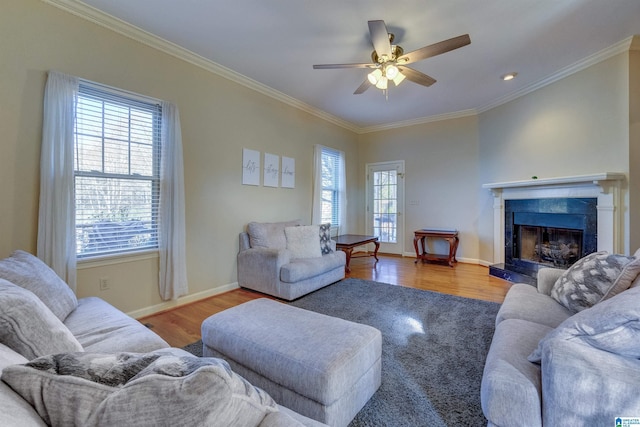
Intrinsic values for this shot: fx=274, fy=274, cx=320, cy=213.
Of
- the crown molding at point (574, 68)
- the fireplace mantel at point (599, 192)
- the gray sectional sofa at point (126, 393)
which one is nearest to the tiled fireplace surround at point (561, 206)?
the fireplace mantel at point (599, 192)

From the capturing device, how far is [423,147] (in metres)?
5.55

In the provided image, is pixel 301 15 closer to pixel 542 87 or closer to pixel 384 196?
pixel 542 87

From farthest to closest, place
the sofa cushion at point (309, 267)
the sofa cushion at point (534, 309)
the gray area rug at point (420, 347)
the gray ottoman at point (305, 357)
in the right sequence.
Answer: the sofa cushion at point (309, 267) → the sofa cushion at point (534, 309) → the gray area rug at point (420, 347) → the gray ottoman at point (305, 357)

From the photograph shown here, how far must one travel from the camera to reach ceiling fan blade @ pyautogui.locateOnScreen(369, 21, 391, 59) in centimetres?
215

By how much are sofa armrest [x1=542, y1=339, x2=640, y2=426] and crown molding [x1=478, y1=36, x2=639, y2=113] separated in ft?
12.0

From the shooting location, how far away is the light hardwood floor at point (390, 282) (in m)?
2.54

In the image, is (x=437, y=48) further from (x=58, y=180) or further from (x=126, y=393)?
(x=58, y=180)

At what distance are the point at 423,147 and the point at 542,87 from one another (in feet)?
6.74

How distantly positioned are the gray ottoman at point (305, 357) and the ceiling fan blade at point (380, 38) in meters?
2.22

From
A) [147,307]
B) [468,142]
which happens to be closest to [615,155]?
[468,142]

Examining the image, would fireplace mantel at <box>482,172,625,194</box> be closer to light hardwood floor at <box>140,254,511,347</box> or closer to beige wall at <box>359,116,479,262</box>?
beige wall at <box>359,116,479,262</box>

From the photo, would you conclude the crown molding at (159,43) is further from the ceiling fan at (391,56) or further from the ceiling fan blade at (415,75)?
A: the ceiling fan blade at (415,75)

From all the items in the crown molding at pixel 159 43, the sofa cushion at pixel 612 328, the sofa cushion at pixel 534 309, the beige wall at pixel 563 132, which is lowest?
the sofa cushion at pixel 534 309

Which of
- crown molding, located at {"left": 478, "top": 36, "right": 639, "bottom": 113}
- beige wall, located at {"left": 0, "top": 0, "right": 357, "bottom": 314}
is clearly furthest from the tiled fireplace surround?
beige wall, located at {"left": 0, "top": 0, "right": 357, "bottom": 314}
